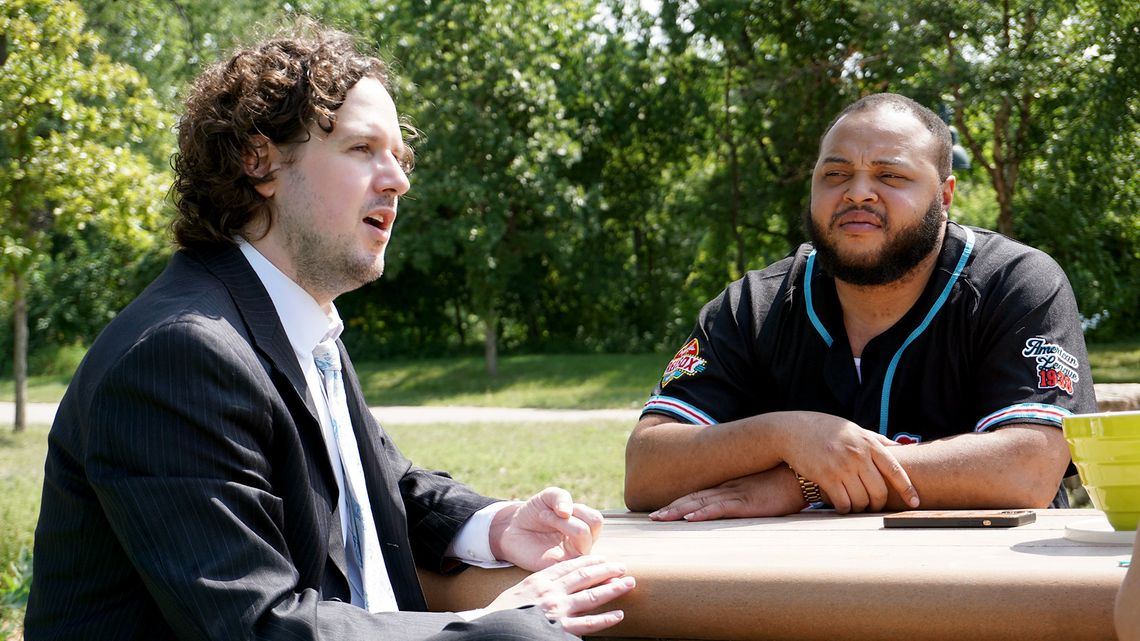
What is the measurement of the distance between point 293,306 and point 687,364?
1.26 m

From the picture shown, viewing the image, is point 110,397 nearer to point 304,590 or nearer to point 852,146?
point 304,590

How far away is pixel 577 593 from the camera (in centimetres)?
185

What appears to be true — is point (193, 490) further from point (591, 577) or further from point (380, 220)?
point (380, 220)

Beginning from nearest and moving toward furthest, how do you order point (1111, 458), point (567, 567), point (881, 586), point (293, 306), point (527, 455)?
point (881, 586)
point (1111, 458)
point (567, 567)
point (293, 306)
point (527, 455)

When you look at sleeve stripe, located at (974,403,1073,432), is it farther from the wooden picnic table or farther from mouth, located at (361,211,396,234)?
mouth, located at (361,211,396,234)

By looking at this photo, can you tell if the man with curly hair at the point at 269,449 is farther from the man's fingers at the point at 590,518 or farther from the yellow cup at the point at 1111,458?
the yellow cup at the point at 1111,458

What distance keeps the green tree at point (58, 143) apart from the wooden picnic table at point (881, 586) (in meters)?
7.94

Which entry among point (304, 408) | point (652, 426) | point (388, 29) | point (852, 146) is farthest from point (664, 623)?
point (388, 29)

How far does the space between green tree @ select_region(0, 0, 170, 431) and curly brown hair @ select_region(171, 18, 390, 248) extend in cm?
685

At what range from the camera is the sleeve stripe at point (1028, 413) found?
8.52 ft

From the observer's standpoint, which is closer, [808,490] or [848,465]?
[848,465]

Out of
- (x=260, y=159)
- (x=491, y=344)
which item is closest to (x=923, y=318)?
(x=260, y=159)

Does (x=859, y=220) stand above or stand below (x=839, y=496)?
above

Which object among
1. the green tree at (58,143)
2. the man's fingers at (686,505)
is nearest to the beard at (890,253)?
the man's fingers at (686,505)
